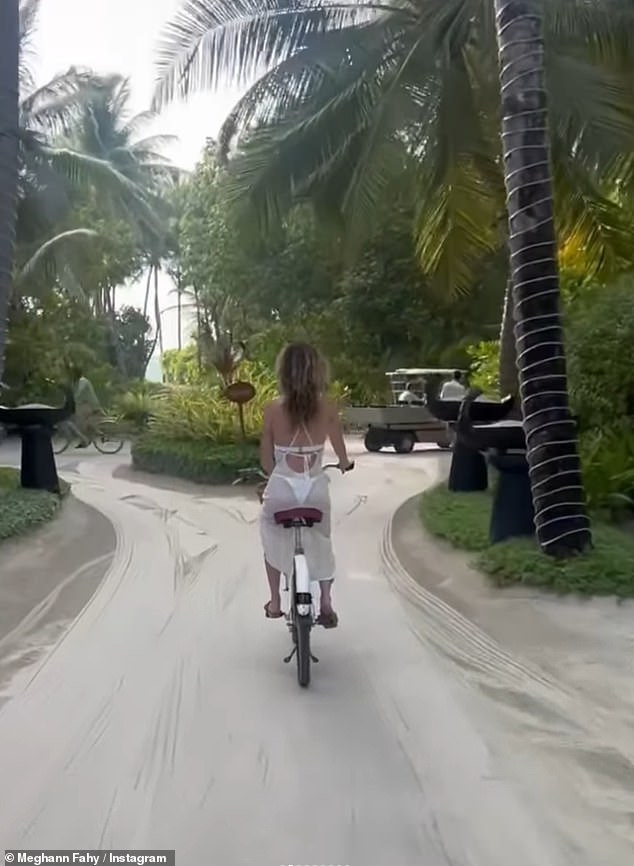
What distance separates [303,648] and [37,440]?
22.2 ft

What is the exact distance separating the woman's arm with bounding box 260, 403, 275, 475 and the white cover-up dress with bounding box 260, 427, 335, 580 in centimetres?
6

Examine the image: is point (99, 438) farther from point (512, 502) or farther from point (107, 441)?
point (512, 502)

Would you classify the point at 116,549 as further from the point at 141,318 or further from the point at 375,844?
the point at 141,318

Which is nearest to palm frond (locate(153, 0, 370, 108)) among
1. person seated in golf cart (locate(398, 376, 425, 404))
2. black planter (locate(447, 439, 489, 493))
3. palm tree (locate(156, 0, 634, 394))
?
palm tree (locate(156, 0, 634, 394))

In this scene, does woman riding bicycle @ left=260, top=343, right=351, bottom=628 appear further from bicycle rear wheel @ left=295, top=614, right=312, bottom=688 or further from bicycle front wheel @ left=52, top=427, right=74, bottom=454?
bicycle front wheel @ left=52, top=427, right=74, bottom=454

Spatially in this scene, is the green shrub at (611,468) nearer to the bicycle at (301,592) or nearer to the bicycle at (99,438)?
the bicycle at (301,592)

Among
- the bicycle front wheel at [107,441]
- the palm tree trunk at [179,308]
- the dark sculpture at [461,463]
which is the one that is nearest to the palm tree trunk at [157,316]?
the palm tree trunk at [179,308]

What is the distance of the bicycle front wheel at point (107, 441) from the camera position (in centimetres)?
1939

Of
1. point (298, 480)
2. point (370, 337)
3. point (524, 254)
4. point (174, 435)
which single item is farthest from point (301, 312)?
point (298, 480)

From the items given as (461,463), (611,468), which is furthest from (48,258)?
(611,468)

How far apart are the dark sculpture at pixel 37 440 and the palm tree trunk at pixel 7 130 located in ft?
5.40

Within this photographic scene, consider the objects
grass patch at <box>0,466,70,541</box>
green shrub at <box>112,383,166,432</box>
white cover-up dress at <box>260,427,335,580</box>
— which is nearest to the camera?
white cover-up dress at <box>260,427,335,580</box>

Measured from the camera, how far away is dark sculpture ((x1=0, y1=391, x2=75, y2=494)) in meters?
10.6

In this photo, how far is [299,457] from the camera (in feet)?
16.3
